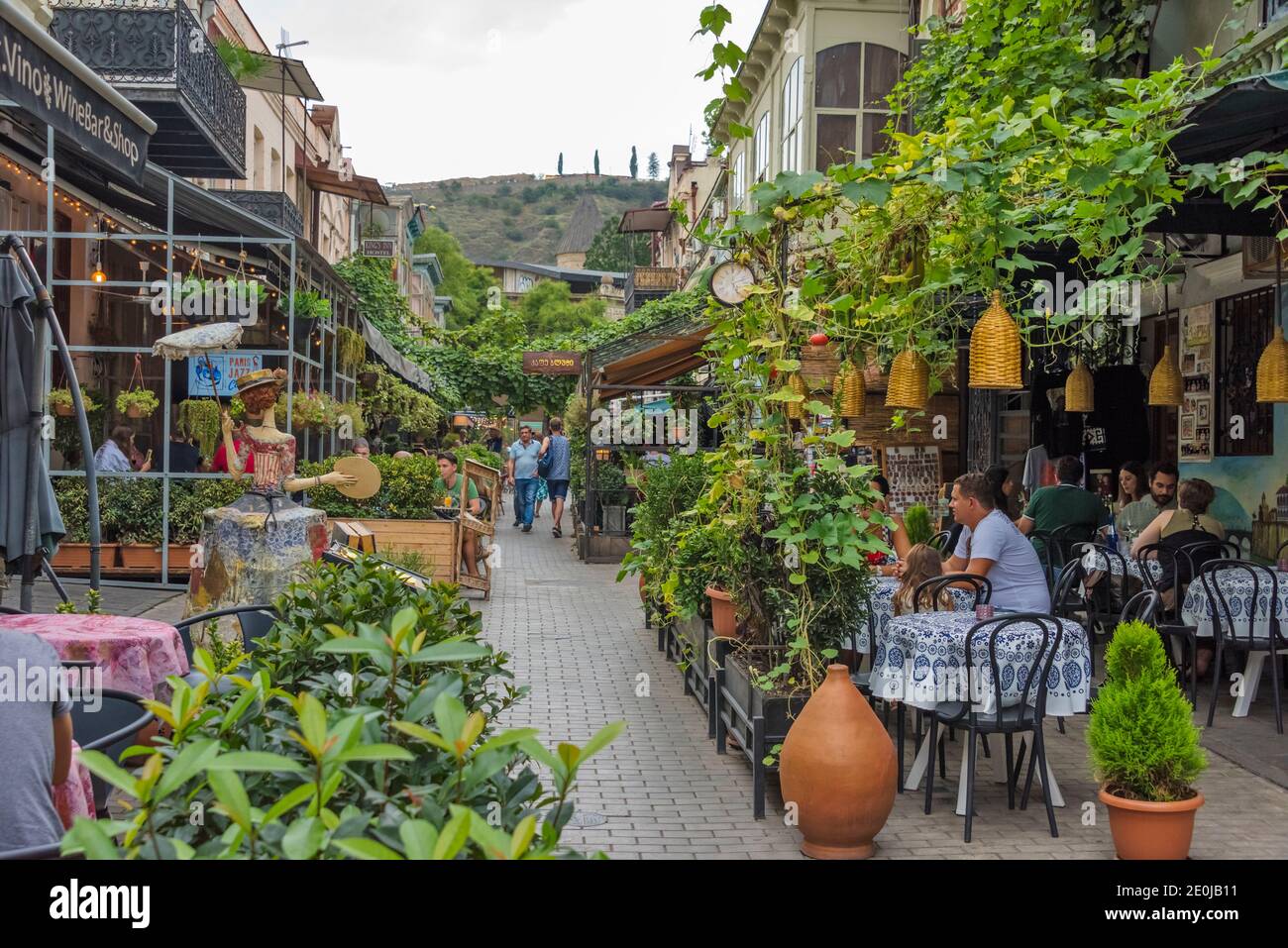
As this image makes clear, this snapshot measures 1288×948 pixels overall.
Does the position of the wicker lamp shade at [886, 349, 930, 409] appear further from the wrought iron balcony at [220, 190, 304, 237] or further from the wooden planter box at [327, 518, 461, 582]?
the wrought iron balcony at [220, 190, 304, 237]

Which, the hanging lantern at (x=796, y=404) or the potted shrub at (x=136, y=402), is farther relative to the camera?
the potted shrub at (x=136, y=402)

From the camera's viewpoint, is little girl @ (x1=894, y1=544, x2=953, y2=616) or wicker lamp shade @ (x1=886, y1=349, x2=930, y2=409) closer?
little girl @ (x1=894, y1=544, x2=953, y2=616)

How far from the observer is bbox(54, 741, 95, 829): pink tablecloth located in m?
3.82

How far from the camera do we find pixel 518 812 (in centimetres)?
245

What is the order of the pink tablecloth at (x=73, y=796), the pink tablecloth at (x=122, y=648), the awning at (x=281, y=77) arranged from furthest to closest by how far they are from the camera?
1. the awning at (x=281, y=77)
2. the pink tablecloth at (x=122, y=648)
3. the pink tablecloth at (x=73, y=796)

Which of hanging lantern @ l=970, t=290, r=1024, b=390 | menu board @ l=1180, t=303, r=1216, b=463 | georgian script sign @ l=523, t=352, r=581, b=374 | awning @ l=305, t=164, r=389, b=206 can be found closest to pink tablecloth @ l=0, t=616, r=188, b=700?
hanging lantern @ l=970, t=290, r=1024, b=390

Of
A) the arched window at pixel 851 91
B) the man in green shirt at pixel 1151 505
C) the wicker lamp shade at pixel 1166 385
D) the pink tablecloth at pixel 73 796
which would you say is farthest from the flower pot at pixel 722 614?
the arched window at pixel 851 91

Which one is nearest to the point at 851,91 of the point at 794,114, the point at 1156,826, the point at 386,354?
the point at 794,114

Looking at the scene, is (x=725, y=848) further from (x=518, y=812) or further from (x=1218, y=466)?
(x=1218, y=466)

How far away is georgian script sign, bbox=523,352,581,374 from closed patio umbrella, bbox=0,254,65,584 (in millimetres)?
14379

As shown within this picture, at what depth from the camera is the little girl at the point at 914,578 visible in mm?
7316

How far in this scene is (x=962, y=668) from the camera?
20.5 feet

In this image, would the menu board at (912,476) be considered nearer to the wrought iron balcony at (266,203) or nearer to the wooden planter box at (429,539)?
the wooden planter box at (429,539)
